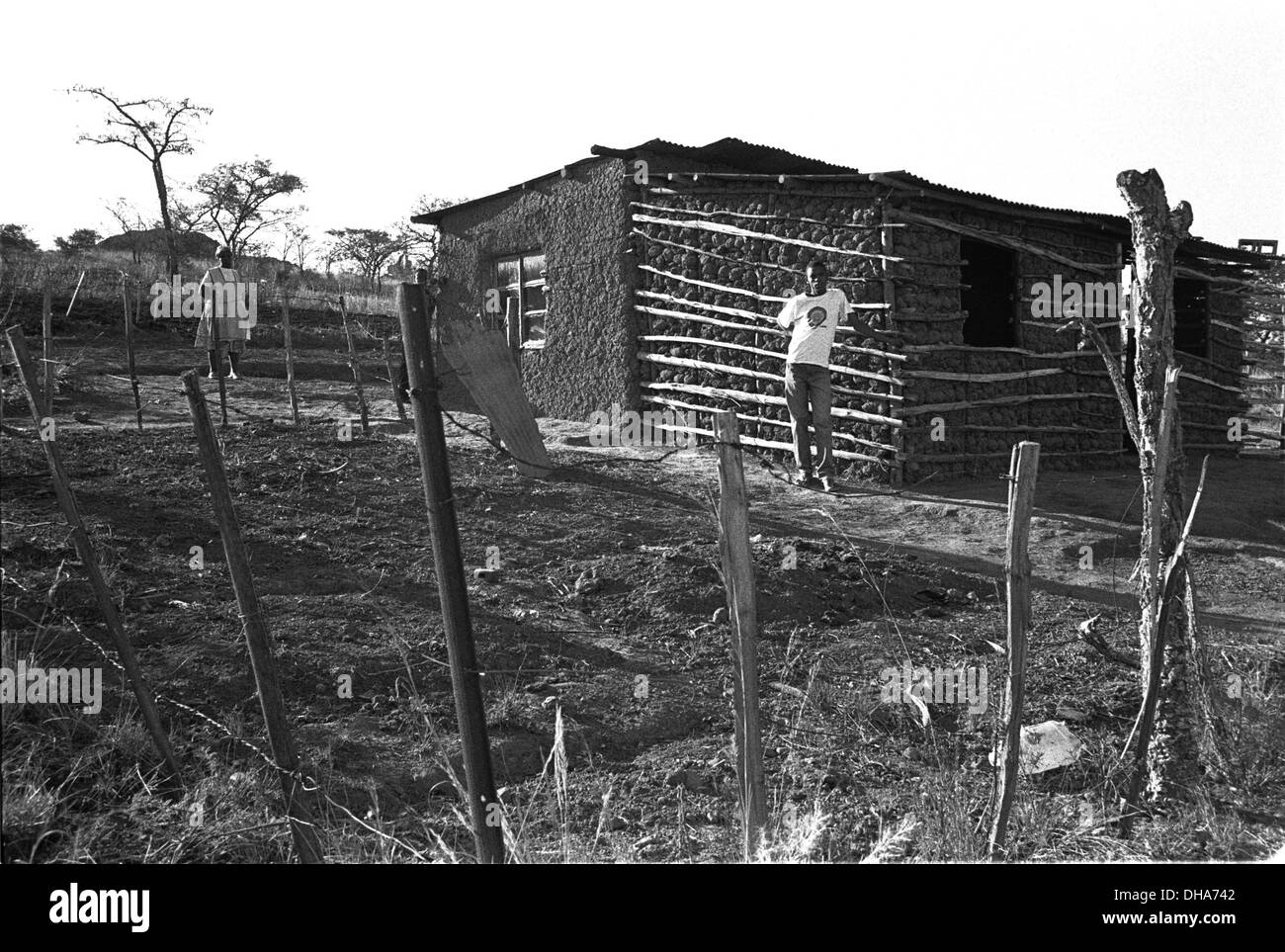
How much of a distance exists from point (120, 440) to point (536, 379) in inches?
215

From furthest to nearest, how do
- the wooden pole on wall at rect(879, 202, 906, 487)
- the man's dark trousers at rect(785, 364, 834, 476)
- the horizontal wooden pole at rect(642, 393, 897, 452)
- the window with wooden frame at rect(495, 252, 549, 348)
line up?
the window with wooden frame at rect(495, 252, 549, 348)
the horizontal wooden pole at rect(642, 393, 897, 452)
the wooden pole on wall at rect(879, 202, 906, 487)
the man's dark trousers at rect(785, 364, 834, 476)

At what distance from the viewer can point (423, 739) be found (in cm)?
468

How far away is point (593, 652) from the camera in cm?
573

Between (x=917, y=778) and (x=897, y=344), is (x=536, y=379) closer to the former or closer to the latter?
(x=897, y=344)

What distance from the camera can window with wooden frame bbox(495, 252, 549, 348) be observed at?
1391cm

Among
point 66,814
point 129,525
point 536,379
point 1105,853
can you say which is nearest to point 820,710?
point 1105,853

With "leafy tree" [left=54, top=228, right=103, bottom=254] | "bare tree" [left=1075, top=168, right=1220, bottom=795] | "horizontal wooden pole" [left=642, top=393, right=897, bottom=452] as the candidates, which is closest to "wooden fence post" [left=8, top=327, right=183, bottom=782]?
"bare tree" [left=1075, top=168, right=1220, bottom=795]

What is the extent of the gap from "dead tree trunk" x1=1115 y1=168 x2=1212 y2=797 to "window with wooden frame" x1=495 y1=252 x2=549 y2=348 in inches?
398

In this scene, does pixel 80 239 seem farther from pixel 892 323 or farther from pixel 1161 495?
pixel 1161 495

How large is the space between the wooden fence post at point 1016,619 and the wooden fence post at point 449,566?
5.32ft

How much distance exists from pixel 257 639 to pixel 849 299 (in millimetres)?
7807

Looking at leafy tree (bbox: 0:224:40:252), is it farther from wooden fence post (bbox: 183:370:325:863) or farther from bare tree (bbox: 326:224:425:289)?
wooden fence post (bbox: 183:370:325:863)

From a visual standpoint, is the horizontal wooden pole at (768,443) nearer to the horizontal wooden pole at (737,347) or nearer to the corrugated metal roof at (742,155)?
the horizontal wooden pole at (737,347)
